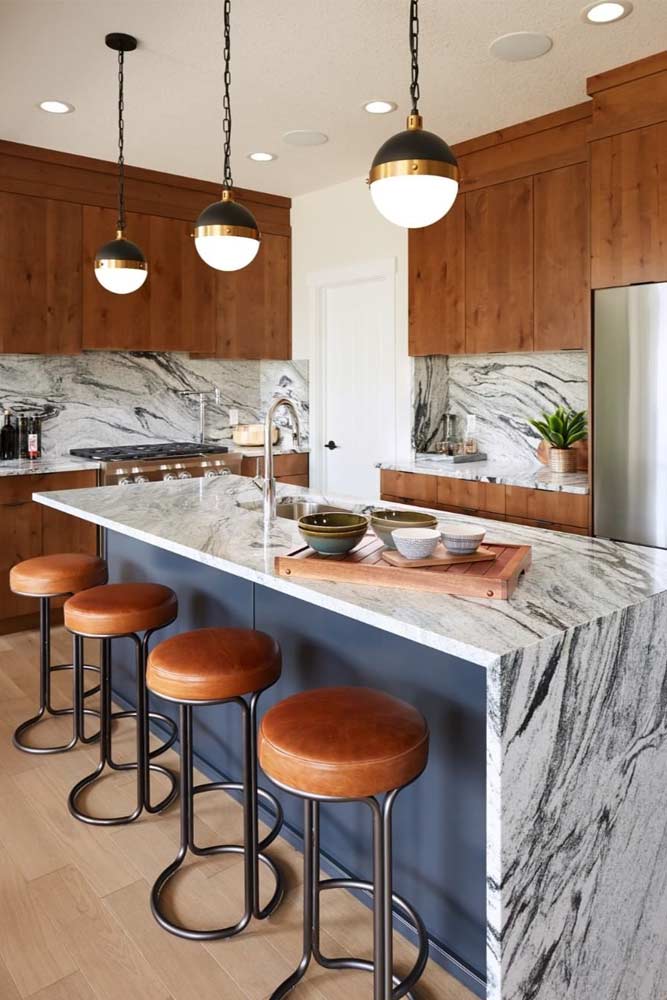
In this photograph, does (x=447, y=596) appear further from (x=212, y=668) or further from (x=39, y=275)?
(x=39, y=275)

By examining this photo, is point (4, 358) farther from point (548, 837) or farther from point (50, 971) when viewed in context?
point (548, 837)

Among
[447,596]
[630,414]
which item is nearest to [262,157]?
[630,414]

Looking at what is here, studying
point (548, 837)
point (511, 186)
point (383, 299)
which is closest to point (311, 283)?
point (383, 299)

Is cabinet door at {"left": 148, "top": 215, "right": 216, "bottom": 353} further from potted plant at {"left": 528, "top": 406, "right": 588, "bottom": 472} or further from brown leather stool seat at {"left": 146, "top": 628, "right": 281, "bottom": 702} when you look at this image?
brown leather stool seat at {"left": 146, "top": 628, "right": 281, "bottom": 702}

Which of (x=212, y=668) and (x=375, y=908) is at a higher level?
(x=212, y=668)

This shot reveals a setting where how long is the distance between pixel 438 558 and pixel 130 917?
1294 mm

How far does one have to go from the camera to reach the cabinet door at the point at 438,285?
4.50m

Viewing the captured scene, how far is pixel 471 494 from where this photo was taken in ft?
13.6

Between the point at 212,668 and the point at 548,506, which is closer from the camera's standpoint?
the point at 212,668

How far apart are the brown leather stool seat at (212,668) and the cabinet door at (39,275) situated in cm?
314

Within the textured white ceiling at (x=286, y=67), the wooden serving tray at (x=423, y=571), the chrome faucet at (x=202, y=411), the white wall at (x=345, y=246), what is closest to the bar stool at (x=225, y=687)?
the wooden serving tray at (x=423, y=571)

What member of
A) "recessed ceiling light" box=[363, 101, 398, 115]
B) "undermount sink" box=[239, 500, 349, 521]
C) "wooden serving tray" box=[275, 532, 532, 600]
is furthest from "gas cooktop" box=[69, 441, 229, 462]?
"wooden serving tray" box=[275, 532, 532, 600]

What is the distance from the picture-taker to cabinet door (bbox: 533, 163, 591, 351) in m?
3.87

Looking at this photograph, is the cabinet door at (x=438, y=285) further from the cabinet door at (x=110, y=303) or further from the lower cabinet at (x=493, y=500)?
the cabinet door at (x=110, y=303)
